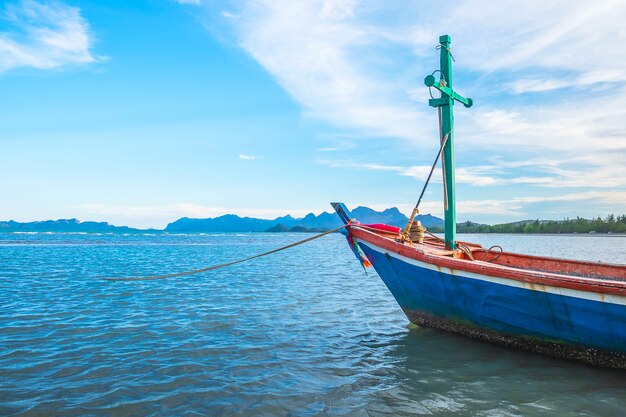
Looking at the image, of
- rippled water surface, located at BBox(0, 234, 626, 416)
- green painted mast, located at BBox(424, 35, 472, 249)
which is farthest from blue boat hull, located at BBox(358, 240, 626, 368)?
green painted mast, located at BBox(424, 35, 472, 249)

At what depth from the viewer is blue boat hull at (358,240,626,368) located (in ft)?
23.1

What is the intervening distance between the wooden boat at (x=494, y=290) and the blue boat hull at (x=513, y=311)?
1 cm

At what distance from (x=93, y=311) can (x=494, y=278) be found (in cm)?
1098

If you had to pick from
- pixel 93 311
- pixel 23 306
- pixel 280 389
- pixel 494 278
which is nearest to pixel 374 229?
pixel 494 278

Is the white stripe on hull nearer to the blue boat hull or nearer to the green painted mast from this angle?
the blue boat hull

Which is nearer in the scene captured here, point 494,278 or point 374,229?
point 494,278

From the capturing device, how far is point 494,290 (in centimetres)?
798

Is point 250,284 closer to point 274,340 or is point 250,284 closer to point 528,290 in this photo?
point 274,340

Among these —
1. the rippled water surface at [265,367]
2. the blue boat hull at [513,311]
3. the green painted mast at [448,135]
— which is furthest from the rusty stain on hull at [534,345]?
the green painted mast at [448,135]

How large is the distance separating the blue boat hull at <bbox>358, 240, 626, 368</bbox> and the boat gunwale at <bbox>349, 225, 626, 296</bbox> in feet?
0.37

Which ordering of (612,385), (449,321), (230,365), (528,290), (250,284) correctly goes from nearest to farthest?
(612,385)
(528,290)
(230,365)
(449,321)
(250,284)

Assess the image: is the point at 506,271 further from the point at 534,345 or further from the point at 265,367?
the point at 265,367

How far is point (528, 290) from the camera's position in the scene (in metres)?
7.49

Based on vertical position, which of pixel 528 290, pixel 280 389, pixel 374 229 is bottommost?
pixel 280 389
